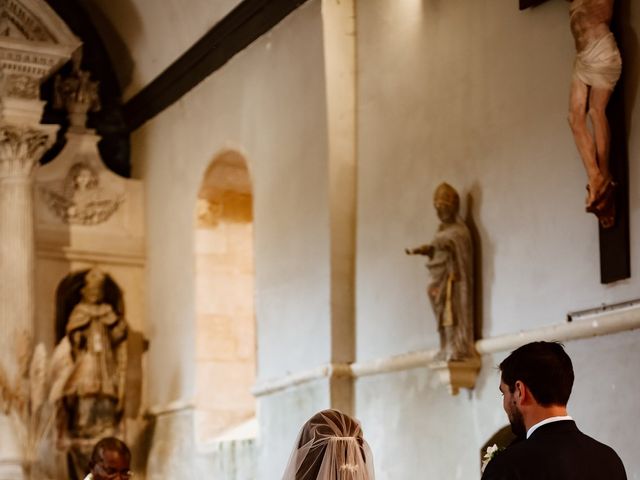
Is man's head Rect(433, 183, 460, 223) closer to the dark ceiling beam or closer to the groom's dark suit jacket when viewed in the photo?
the dark ceiling beam

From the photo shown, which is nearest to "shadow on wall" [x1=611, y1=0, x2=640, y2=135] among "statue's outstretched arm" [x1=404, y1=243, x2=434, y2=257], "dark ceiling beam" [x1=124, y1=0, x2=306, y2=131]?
Answer: "statue's outstretched arm" [x1=404, y1=243, x2=434, y2=257]

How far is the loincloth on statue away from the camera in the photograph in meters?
7.39

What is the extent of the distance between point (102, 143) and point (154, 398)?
114 inches

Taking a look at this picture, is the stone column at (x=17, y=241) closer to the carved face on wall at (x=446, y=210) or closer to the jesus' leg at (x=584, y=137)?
the carved face on wall at (x=446, y=210)

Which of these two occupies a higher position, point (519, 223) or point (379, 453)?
point (519, 223)

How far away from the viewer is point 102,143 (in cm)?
1470

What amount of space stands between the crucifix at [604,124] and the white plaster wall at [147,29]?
499cm

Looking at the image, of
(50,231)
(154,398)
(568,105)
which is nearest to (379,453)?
(568,105)

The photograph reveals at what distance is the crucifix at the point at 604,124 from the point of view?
24.1 ft

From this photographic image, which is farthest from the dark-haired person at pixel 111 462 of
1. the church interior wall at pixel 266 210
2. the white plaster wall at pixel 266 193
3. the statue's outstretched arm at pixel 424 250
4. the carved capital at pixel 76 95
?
the carved capital at pixel 76 95

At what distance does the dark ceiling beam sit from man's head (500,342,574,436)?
7275mm

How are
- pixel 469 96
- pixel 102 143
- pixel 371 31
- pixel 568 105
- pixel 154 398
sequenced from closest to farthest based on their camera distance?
pixel 568 105 < pixel 469 96 < pixel 371 31 < pixel 154 398 < pixel 102 143

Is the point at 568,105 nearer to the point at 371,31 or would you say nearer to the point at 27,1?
the point at 371,31

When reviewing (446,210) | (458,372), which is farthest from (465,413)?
(446,210)
